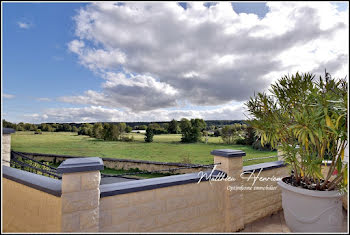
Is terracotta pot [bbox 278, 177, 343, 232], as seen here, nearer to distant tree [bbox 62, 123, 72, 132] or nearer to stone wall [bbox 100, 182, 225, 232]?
stone wall [bbox 100, 182, 225, 232]

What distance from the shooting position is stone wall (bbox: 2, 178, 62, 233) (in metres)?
1.80

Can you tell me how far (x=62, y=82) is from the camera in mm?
7734

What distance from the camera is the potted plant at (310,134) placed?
6.87 ft

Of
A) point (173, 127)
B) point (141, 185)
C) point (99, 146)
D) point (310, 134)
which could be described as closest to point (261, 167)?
point (310, 134)

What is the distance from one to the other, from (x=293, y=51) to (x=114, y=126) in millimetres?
22643

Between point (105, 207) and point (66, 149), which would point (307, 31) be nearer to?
point (105, 207)

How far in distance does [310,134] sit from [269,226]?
5.77ft

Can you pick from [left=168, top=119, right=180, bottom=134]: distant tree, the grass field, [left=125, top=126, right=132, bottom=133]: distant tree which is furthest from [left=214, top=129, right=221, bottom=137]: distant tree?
[left=125, top=126, right=132, bottom=133]: distant tree

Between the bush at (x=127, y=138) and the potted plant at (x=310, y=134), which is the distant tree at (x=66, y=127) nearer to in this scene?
the bush at (x=127, y=138)

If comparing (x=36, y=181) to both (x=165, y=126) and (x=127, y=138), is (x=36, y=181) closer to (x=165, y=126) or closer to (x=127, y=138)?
(x=165, y=126)

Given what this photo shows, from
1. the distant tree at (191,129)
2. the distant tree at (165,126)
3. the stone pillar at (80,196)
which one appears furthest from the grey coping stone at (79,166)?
the distant tree at (165,126)

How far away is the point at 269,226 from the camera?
9.25 ft

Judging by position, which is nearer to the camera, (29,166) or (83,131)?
(29,166)

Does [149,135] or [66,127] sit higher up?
A: [66,127]
